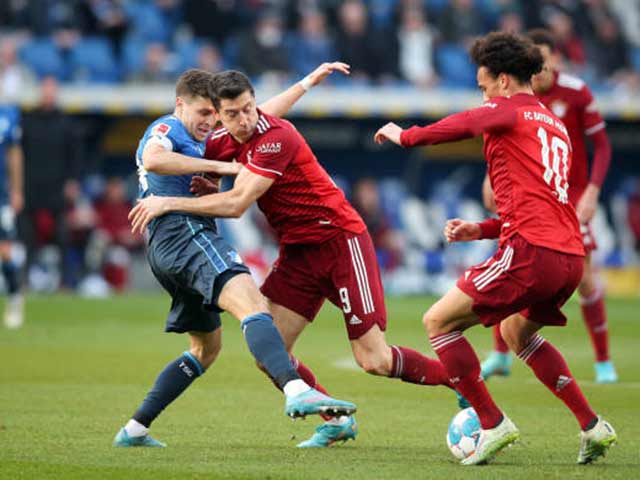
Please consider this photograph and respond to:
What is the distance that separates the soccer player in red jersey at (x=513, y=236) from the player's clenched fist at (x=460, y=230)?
0.26 meters

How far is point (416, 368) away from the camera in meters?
7.60

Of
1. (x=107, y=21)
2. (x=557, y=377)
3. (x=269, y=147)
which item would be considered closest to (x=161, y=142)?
(x=269, y=147)

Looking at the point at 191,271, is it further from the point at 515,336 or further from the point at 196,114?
the point at 515,336

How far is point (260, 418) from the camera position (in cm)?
862

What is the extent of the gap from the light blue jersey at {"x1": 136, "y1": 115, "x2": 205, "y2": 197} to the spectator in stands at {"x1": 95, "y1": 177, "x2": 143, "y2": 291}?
44.7 ft

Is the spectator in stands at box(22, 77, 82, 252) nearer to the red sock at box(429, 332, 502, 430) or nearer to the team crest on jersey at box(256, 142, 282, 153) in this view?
the team crest on jersey at box(256, 142, 282, 153)

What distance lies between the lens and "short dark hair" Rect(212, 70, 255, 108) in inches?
280

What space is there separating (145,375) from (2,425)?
2946mm

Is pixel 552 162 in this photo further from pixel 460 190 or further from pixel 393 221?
pixel 460 190

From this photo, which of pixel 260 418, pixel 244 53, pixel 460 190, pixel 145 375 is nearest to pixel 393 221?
pixel 460 190

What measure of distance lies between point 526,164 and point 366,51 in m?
15.8

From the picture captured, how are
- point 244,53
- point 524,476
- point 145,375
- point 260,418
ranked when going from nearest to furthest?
point 524,476
point 260,418
point 145,375
point 244,53

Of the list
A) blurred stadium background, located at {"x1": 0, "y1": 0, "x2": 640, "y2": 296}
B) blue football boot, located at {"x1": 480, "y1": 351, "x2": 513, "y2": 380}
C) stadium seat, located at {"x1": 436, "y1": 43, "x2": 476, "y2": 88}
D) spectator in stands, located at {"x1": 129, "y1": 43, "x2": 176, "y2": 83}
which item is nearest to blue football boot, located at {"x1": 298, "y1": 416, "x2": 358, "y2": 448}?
blue football boot, located at {"x1": 480, "y1": 351, "x2": 513, "y2": 380}

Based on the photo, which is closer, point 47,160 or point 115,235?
point 47,160
